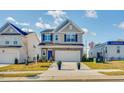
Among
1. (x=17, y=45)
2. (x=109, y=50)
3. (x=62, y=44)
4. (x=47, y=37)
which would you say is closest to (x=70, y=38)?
(x=62, y=44)

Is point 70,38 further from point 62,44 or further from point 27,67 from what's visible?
point 27,67

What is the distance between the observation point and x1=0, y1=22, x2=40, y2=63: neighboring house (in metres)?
17.5

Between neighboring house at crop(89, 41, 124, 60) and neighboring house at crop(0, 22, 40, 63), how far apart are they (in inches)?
111

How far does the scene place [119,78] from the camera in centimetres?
1688

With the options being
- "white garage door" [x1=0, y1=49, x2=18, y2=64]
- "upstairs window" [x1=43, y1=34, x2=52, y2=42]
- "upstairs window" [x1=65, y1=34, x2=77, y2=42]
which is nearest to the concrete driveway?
"upstairs window" [x1=43, y1=34, x2=52, y2=42]

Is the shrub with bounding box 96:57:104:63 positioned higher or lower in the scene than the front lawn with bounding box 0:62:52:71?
higher

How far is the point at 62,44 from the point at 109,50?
252 cm

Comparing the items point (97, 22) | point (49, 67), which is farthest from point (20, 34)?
point (97, 22)

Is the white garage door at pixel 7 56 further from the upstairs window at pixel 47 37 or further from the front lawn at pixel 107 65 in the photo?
the front lawn at pixel 107 65

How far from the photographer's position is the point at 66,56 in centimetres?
1816

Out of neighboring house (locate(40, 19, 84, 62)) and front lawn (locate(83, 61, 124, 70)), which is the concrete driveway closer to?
front lawn (locate(83, 61, 124, 70))

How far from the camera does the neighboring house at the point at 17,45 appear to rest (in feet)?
57.4

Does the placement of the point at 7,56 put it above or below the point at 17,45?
below
